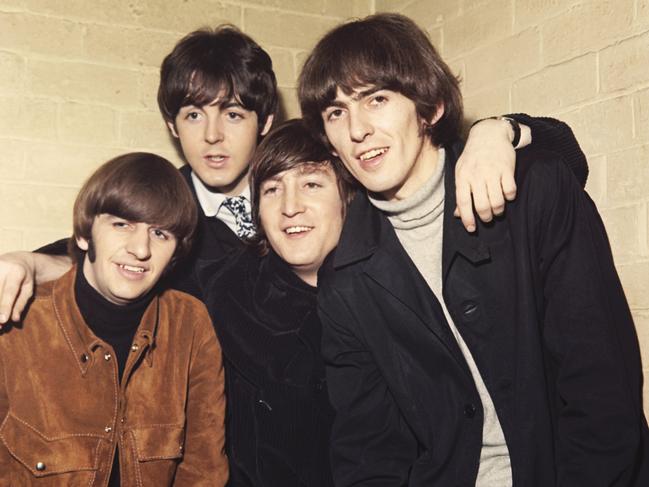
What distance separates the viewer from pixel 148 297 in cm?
223

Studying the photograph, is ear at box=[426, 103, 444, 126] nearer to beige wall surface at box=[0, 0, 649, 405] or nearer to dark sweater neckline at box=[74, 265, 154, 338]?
beige wall surface at box=[0, 0, 649, 405]

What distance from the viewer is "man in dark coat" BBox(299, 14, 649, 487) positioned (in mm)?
1664

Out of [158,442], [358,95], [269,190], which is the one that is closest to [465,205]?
[358,95]

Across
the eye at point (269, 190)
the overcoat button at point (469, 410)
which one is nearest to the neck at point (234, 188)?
the eye at point (269, 190)

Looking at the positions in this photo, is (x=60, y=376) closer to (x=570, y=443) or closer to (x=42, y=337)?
(x=42, y=337)

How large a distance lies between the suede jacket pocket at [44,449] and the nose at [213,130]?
3.13 feet

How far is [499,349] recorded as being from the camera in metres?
1.78

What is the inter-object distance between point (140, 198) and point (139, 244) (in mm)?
132

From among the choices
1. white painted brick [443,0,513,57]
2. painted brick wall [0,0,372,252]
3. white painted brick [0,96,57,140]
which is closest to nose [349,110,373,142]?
white painted brick [443,0,513,57]

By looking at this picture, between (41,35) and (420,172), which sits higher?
(41,35)

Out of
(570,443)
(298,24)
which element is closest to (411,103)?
(570,443)

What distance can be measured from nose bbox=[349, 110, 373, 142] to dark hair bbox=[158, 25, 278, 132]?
2.40ft

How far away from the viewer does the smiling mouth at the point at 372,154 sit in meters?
1.93

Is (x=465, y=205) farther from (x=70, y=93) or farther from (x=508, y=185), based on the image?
(x=70, y=93)
